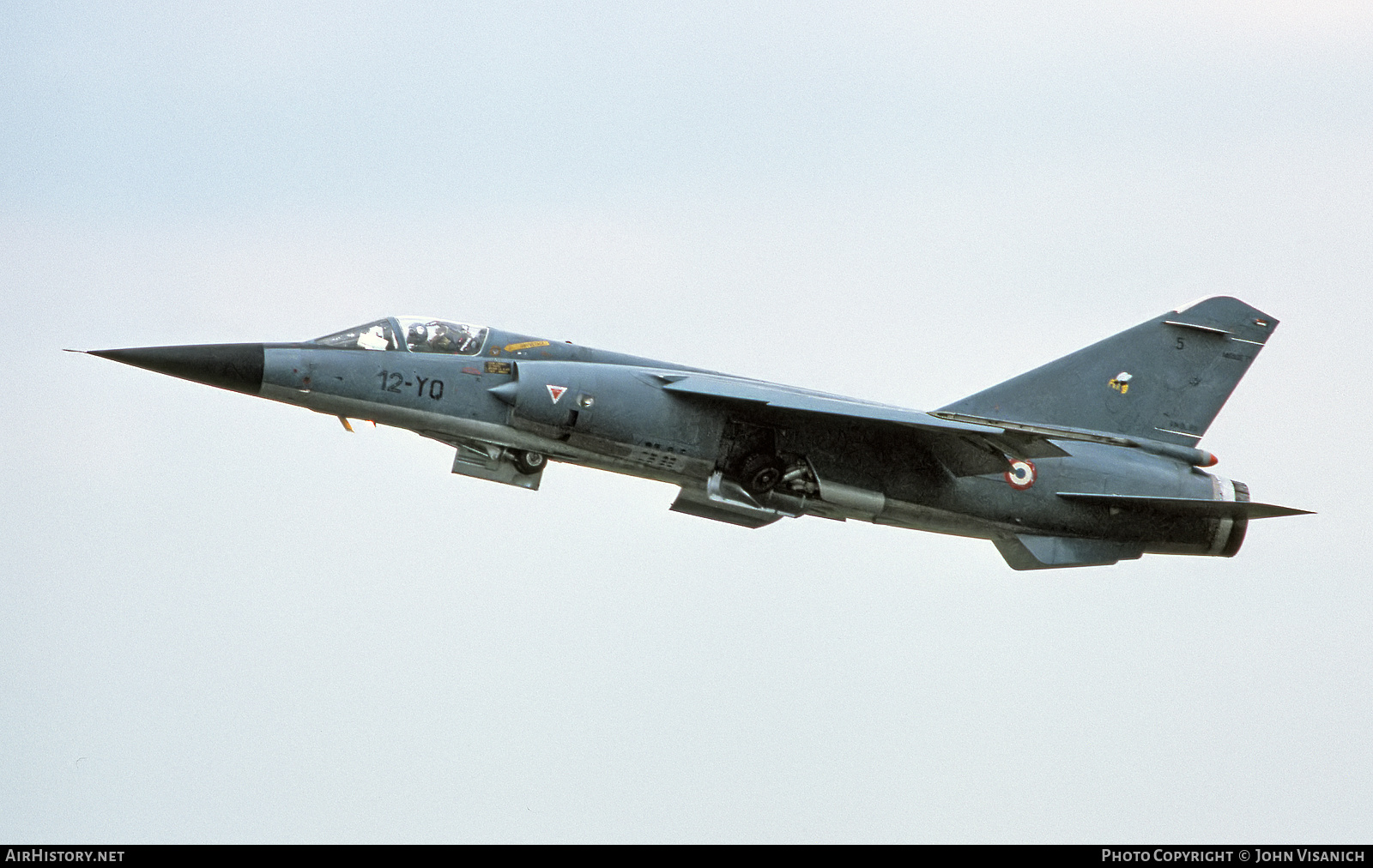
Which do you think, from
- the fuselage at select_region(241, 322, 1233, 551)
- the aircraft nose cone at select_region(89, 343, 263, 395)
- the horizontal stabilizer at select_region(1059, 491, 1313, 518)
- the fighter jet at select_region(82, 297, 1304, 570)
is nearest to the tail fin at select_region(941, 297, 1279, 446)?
the fighter jet at select_region(82, 297, 1304, 570)

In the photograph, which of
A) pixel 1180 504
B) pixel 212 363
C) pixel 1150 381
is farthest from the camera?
pixel 1150 381

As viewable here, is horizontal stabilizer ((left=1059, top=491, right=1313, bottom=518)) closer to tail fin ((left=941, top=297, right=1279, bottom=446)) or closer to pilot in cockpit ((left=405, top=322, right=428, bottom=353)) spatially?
tail fin ((left=941, top=297, right=1279, bottom=446))

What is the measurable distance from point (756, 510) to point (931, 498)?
219 centimetres

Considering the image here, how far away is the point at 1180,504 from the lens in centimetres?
1850

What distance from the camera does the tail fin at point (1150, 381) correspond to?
19656 mm

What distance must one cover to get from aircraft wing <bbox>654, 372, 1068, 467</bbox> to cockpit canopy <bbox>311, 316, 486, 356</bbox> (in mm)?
2202

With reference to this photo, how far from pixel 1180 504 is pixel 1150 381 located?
7.05ft

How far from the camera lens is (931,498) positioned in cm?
1822

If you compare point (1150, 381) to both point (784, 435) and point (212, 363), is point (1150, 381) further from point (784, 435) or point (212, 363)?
point (212, 363)

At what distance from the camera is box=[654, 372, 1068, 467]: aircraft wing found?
17000 millimetres

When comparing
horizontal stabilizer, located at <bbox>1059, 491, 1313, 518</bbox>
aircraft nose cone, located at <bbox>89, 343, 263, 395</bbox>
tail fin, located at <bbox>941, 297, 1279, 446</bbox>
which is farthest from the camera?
tail fin, located at <bbox>941, 297, 1279, 446</bbox>

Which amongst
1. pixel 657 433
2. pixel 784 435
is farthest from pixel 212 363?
pixel 784 435
